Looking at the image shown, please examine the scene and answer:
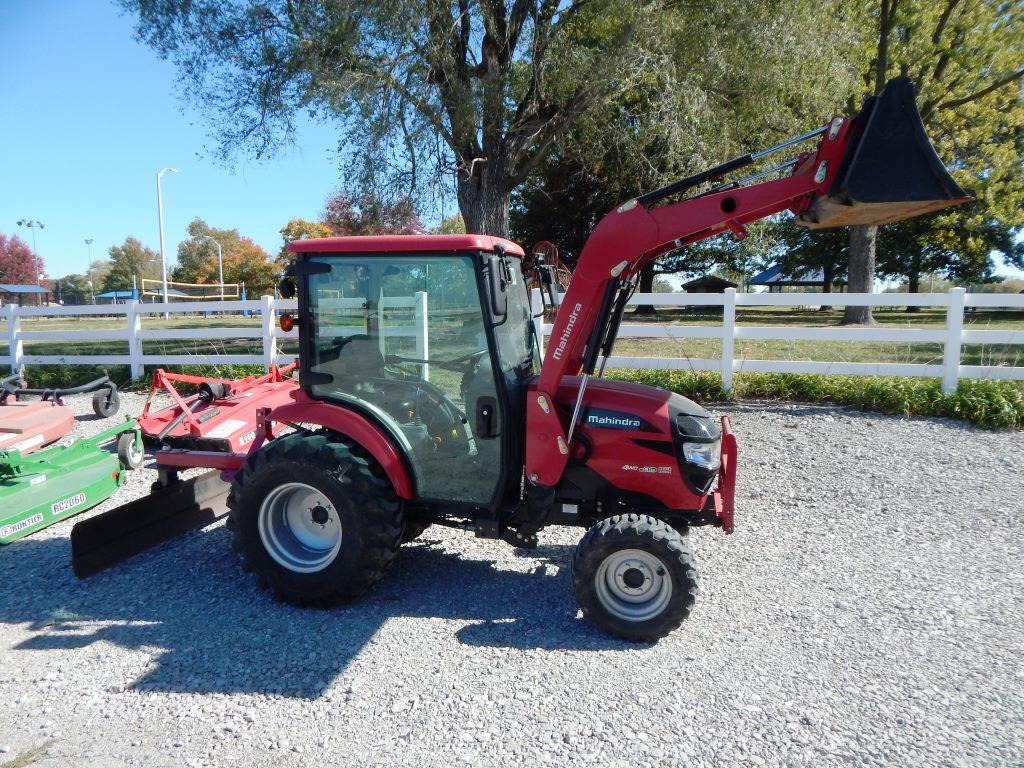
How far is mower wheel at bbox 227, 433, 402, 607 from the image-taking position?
3711 mm

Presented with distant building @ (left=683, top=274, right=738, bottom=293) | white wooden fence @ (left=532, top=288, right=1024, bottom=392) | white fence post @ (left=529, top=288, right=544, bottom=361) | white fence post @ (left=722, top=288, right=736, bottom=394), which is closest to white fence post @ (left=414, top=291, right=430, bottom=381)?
white fence post @ (left=529, top=288, right=544, bottom=361)

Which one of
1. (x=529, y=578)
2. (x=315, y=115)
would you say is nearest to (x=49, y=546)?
(x=529, y=578)

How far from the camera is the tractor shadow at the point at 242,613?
10.7 feet

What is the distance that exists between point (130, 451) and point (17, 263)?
269ft

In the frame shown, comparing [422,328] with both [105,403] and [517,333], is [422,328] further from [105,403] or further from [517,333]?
[105,403]

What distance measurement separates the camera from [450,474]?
3.86 meters

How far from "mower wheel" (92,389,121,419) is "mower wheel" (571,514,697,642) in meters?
7.76

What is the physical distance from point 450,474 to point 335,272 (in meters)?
1.30

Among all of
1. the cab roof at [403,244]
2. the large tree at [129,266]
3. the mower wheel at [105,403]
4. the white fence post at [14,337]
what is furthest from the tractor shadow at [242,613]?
the large tree at [129,266]

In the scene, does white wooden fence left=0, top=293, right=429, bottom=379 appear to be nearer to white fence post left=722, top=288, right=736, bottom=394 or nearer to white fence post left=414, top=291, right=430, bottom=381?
white fence post left=722, top=288, right=736, bottom=394

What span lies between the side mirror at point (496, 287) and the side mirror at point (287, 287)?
112 centimetres

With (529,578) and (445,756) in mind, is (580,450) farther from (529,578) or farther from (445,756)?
(445,756)

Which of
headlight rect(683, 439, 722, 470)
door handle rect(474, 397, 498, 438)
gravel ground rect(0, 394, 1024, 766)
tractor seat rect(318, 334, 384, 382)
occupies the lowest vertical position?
gravel ground rect(0, 394, 1024, 766)

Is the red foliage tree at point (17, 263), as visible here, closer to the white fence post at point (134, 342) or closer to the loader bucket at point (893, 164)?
the white fence post at point (134, 342)
